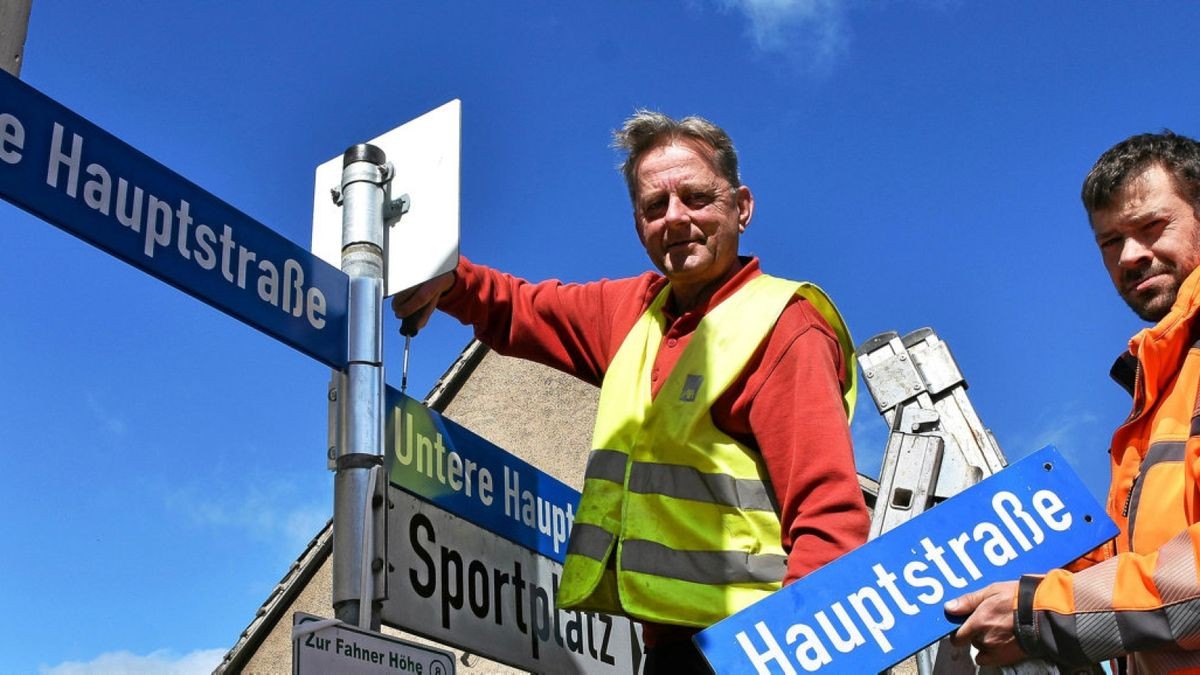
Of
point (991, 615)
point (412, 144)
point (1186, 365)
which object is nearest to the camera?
point (991, 615)

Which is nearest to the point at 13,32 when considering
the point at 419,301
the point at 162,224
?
the point at 162,224

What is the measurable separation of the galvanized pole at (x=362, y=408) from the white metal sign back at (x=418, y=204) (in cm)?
4

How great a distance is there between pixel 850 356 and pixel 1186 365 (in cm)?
117

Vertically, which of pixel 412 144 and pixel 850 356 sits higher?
pixel 412 144

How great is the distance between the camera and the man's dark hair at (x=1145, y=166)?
2955 millimetres

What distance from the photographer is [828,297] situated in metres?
3.59

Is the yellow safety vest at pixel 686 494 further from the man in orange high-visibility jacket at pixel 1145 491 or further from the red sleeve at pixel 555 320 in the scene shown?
the man in orange high-visibility jacket at pixel 1145 491

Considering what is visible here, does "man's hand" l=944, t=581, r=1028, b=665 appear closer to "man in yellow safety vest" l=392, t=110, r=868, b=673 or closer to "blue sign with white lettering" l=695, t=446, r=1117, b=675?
"blue sign with white lettering" l=695, t=446, r=1117, b=675

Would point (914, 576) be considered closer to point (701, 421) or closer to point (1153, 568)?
point (1153, 568)

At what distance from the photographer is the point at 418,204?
3.43 metres

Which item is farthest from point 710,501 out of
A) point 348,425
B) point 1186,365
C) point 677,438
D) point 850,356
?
point 1186,365

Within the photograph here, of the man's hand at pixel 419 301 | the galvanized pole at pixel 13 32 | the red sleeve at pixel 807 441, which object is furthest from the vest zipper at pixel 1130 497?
the galvanized pole at pixel 13 32

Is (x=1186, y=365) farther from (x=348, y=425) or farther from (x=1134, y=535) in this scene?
(x=348, y=425)

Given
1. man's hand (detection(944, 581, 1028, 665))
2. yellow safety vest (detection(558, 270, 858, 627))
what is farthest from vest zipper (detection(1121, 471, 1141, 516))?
yellow safety vest (detection(558, 270, 858, 627))
